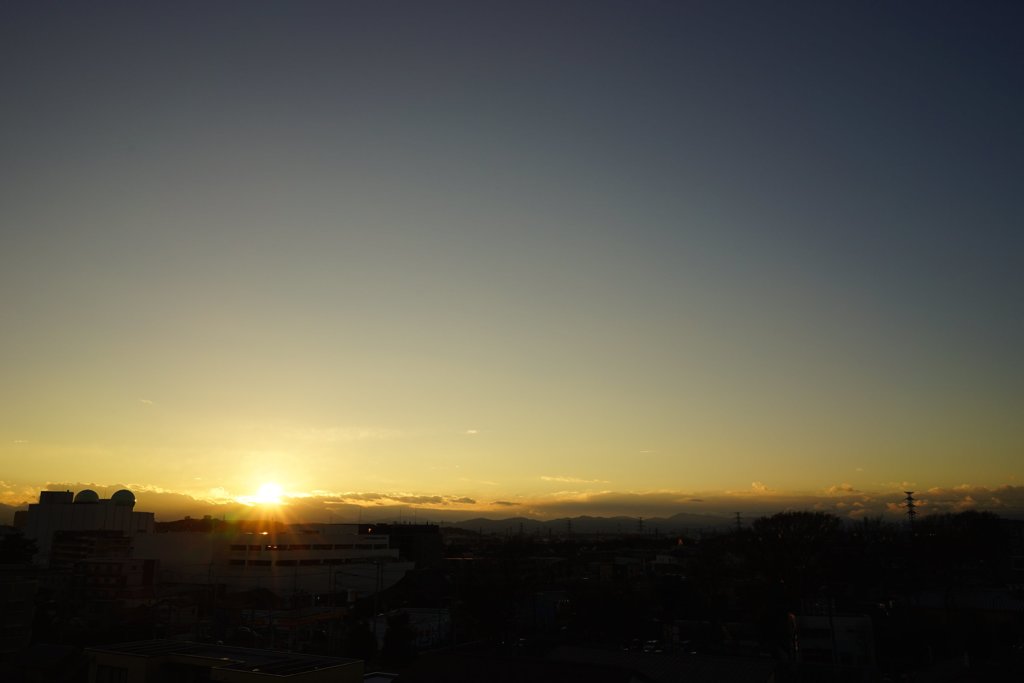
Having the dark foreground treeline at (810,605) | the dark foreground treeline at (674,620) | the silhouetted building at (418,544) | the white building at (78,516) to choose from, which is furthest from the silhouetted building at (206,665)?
the silhouetted building at (418,544)

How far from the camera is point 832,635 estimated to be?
1565 inches

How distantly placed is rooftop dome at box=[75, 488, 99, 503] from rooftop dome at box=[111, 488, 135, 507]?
7.85 ft

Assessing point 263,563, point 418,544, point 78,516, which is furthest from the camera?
point 418,544

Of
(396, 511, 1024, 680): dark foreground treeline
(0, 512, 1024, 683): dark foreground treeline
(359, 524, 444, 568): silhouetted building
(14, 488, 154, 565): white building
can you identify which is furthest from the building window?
(359, 524, 444, 568): silhouetted building

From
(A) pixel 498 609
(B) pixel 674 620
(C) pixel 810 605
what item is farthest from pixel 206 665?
(B) pixel 674 620

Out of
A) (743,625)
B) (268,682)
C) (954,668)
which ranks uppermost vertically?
(268,682)

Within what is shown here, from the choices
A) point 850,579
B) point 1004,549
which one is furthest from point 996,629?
point 1004,549

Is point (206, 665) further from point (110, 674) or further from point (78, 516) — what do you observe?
point (78, 516)

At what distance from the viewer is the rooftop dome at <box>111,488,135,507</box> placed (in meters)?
98.4

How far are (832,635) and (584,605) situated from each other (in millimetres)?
21065

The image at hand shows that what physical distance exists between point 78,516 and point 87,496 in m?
3.35

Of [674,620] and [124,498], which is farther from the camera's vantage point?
[124,498]

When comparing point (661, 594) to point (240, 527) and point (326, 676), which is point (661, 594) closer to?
point (326, 676)

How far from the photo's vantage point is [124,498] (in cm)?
9925
